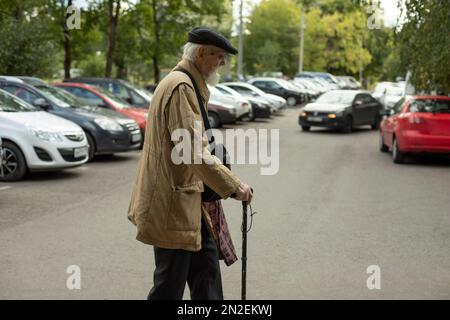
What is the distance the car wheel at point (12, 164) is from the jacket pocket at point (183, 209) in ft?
26.4

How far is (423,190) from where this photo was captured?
37.7ft

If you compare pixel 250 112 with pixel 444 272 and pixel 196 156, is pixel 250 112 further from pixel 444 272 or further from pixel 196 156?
pixel 196 156

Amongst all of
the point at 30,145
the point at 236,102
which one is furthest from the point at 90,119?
the point at 236,102

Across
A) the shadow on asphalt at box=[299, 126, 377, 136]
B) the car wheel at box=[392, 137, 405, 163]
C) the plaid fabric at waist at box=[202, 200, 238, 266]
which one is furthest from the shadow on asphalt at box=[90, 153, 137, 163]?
the plaid fabric at waist at box=[202, 200, 238, 266]

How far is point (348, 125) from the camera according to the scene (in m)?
24.4

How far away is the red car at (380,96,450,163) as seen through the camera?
584 inches

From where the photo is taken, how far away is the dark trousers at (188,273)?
3.84 m

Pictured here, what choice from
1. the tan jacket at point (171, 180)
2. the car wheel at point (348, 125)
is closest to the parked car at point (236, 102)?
the car wheel at point (348, 125)

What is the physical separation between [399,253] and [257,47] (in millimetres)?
51901

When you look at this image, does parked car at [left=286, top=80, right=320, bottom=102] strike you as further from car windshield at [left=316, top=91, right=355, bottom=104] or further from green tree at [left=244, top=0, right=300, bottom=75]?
car windshield at [left=316, top=91, right=355, bottom=104]

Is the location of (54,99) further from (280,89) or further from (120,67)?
(280,89)

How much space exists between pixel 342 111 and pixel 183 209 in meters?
20.9

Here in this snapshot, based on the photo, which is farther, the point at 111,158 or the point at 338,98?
the point at 338,98
